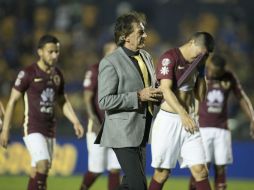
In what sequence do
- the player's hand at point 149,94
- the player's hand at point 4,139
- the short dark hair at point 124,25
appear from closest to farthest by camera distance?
the player's hand at point 149,94
the short dark hair at point 124,25
the player's hand at point 4,139

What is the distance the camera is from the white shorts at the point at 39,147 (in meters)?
9.73

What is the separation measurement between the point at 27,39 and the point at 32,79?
8164mm

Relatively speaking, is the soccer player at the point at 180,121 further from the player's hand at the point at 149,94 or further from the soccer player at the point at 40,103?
the player's hand at the point at 149,94

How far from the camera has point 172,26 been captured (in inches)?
710

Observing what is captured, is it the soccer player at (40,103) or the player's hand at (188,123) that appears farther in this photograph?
the soccer player at (40,103)

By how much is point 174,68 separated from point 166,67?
12cm

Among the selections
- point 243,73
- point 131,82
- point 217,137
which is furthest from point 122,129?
point 243,73

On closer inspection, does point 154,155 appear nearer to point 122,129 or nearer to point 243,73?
point 122,129

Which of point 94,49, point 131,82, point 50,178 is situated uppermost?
point 94,49

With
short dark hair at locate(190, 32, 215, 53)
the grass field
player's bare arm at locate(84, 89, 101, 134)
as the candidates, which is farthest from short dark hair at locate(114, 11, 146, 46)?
the grass field

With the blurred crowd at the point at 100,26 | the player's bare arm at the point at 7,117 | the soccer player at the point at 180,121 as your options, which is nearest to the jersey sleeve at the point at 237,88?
the soccer player at the point at 180,121

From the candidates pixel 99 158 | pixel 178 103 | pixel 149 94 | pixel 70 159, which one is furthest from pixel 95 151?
pixel 70 159

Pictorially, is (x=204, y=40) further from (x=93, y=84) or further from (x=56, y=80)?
(x=93, y=84)

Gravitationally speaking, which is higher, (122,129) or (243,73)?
(243,73)
